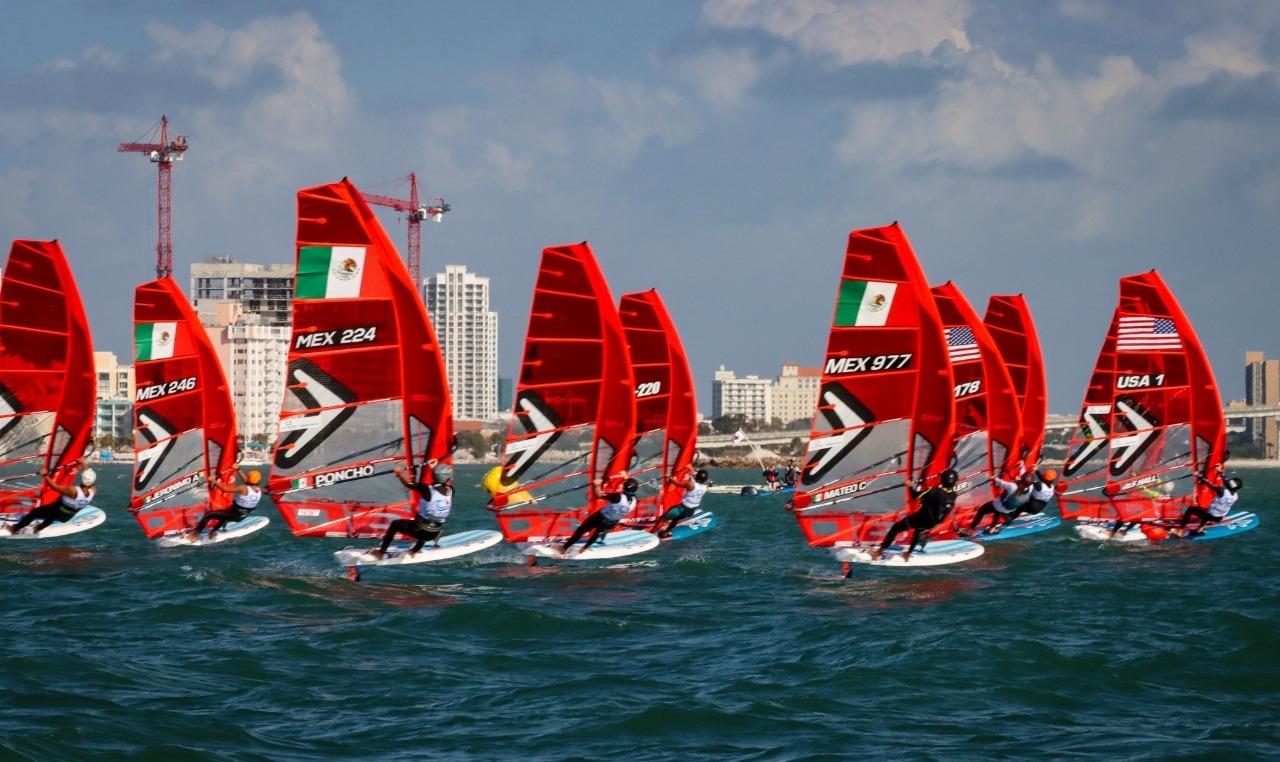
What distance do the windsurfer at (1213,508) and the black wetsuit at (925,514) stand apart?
9104mm

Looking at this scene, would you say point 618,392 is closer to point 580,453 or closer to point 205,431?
point 580,453

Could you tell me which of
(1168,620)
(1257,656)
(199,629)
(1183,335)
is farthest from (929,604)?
(1183,335)

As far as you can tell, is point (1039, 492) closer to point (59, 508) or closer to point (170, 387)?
point (170, 387)

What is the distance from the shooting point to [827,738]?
14070mm

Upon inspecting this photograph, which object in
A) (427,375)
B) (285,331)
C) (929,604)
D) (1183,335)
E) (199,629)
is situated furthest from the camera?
(285,331)

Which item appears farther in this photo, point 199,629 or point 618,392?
point 618,392

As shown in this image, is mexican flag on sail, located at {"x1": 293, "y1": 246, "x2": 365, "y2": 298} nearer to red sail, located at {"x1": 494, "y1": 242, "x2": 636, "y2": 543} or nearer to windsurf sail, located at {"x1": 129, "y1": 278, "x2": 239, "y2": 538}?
red sail, located at {"x1": 494, "y1": 242, "x2": 636, "y2": 543}

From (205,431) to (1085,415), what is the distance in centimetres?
1943

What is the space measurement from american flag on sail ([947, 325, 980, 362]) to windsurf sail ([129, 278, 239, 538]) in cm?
1503

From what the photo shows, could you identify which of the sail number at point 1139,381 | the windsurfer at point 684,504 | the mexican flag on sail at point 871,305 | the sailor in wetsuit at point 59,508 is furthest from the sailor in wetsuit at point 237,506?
Answer: the sail number at point 1139,381

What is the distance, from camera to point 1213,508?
32.5 meters

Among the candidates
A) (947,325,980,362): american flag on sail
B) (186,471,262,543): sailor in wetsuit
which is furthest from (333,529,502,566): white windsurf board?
(947,325,980,362): american flag on sail

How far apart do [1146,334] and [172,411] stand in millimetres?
19420

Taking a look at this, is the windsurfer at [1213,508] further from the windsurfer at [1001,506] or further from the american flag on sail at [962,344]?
the american flag on sail at [962,344]
